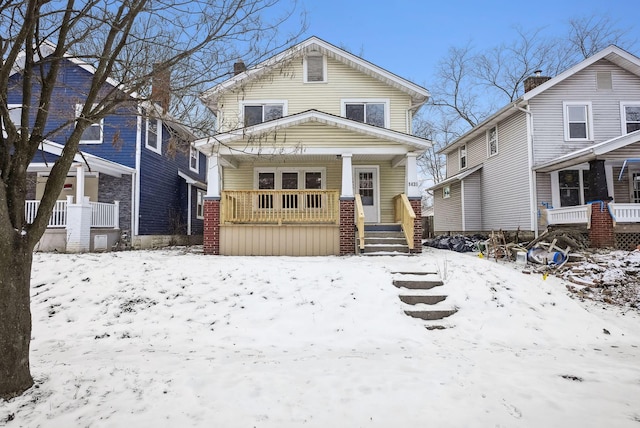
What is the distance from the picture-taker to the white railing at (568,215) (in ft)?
39.4

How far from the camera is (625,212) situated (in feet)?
37.9

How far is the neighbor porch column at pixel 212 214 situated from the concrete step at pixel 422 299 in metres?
6.00

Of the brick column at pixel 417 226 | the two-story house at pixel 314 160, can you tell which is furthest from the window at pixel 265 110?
the brick column at pixel 417 226

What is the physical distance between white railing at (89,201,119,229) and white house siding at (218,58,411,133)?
5118 millimetres

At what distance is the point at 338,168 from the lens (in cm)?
1364

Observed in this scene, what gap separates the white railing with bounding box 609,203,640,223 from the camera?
1145cm

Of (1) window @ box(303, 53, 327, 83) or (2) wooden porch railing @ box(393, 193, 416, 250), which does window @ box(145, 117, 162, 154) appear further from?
(2) wooden porch railing @ box(393, 193, 416, 250)

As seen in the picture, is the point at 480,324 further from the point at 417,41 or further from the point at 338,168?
the point at 417,41

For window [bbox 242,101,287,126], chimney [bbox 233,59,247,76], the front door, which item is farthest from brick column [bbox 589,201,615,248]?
chimney [bbox 233,59,247,76]

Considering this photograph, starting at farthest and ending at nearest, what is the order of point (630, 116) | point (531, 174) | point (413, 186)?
1. point (630, 116)
2. point (531, 174)
3. point (413, 186)

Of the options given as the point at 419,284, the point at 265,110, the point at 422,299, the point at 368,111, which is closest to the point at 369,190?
the point at 368,111

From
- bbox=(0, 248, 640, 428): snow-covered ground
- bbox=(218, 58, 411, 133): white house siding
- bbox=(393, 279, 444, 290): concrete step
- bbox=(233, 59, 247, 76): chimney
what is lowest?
bbox=(0, 248, 640, 428): snow-covered ground

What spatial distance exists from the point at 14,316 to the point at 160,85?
2.49m

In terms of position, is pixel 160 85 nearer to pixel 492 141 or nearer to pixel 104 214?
pixel 104 214
